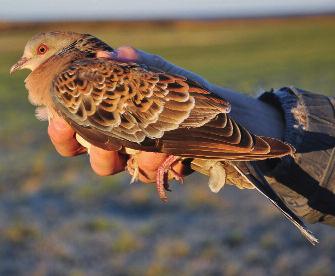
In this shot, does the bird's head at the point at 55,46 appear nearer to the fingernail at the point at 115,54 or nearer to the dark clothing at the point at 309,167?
the fingernail at the point at 115,54

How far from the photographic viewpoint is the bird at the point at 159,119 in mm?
3795

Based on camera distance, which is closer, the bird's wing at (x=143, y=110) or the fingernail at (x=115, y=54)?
the bird's wing at (x=143, y=110)

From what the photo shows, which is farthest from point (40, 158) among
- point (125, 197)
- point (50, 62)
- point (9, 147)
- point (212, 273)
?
point (50, 62)

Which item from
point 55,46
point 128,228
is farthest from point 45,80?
point 128,228

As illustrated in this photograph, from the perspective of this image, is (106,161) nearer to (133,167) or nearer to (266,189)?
(133,167)

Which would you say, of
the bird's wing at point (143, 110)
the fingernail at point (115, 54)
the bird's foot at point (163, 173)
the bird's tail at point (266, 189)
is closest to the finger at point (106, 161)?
the bird's wing at point (143, 110)

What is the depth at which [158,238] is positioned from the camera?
11.0m

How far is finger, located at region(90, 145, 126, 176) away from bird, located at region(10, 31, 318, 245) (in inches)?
3.8

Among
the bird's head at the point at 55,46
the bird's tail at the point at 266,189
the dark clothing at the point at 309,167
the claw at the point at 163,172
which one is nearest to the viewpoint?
the bird's tail at the point at 266,189

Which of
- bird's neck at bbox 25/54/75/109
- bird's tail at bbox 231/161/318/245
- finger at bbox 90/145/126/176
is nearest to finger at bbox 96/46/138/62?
bird's neck at bbox 25/54/75/109

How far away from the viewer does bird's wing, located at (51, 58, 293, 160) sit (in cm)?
385

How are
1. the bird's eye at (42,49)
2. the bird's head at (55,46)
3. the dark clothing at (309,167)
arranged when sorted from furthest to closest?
the bird's eye at (42,49), the bird's head at (55,46), the dark clothing at (309,167)

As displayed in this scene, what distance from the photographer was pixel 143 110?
3.99 metres

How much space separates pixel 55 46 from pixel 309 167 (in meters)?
1.98
